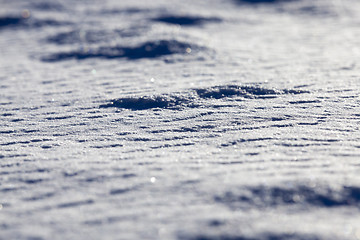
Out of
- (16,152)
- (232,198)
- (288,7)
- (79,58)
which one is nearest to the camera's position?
(232,198)

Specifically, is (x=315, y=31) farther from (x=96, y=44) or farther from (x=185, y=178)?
(x=185, y=178)

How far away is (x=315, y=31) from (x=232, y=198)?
4601 millimetres

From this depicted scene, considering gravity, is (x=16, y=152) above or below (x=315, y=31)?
below

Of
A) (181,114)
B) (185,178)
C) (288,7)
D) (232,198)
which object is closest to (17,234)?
(185,178)

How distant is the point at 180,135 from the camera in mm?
2953

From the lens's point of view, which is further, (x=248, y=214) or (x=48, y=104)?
(x=48, y=104)

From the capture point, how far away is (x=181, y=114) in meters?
3.27

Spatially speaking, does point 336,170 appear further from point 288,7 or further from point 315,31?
point 288,7

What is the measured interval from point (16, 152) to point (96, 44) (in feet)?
9.68

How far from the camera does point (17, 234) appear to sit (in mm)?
1988

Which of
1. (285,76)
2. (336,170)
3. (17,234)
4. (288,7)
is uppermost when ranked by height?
(288,7)

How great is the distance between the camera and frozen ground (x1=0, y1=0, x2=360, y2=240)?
6.75 feet

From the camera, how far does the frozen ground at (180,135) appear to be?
2057 millimetres

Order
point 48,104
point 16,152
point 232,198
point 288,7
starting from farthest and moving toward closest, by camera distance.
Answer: point 288,7
point 48,104
point 16,152
point 232,198
